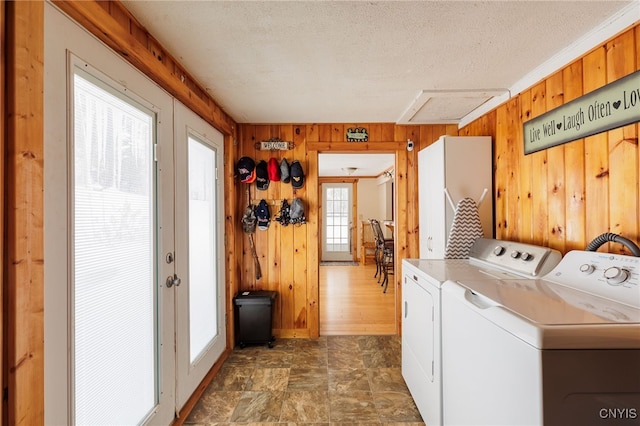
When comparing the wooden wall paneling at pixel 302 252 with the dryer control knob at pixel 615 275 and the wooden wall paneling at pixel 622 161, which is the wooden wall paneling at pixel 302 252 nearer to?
the wooden wall paneling at pixel 622 161

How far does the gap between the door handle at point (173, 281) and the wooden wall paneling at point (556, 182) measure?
88.6 inches

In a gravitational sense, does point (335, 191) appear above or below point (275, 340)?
above

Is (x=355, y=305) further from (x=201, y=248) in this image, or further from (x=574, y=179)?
(x=574, y=179)

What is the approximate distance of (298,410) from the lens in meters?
1.85

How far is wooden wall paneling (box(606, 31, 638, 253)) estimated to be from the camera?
4.10 feet

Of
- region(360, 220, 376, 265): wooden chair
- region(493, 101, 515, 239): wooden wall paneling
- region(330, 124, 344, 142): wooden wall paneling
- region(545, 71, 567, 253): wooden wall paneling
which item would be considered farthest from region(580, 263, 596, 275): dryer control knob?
region(360, 220, 376, 265): wooden chair

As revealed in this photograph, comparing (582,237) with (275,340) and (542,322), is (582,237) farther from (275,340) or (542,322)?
(275,340)

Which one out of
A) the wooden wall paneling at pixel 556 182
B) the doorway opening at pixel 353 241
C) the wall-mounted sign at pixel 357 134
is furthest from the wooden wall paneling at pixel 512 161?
the doorway opening at pixel 353 241

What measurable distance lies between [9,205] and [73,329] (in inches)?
19.1

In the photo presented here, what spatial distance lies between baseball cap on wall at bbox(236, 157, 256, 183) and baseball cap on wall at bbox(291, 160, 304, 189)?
0.39m

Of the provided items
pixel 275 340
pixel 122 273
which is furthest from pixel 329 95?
pixel 275 340

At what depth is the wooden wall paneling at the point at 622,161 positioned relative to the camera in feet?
4.10

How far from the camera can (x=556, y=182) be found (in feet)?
5.51

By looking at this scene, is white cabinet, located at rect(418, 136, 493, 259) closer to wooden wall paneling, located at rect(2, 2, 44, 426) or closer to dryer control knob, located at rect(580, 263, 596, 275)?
dryer control knob, located at rect(580, 263, 596, 275)
